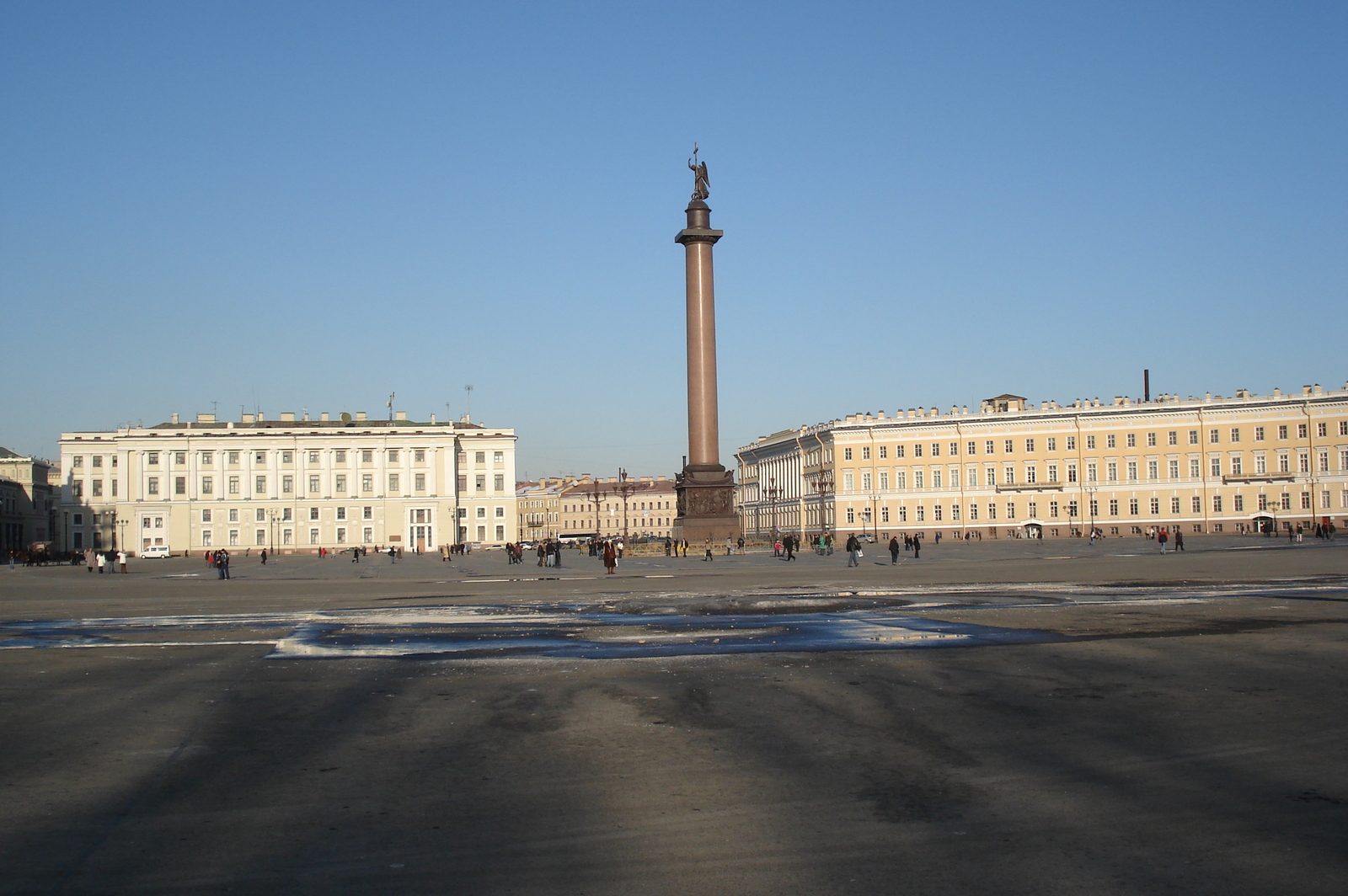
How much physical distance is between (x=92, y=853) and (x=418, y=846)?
67.1 inches

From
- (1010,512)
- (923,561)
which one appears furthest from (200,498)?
(923,561)

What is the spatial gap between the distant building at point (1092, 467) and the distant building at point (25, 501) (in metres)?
89.0

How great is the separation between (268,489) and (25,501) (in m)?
53.7

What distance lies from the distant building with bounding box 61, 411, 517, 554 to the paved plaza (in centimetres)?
9649

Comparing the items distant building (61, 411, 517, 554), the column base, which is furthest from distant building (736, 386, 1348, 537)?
the column base

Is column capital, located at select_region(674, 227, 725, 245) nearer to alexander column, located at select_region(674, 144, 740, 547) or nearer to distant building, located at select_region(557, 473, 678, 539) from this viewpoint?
alexander column, located at select_region(674, 144, 740, 547)

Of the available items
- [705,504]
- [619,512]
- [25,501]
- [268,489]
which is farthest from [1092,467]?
[25,501]

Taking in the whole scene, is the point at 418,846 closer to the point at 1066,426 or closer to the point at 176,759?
the point at 176,759

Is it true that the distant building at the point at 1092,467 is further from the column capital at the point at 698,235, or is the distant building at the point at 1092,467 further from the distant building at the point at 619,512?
the distant building at the point at 619,512

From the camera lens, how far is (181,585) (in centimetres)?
4181

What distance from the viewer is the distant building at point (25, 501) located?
5507 inches

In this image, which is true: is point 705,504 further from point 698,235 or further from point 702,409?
point 698,235

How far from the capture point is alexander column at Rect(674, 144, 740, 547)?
5744 centimetres

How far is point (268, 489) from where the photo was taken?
376 ft
